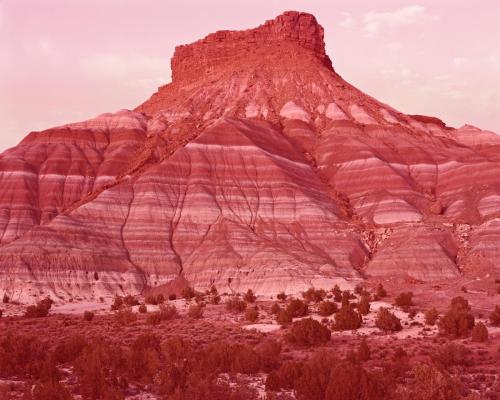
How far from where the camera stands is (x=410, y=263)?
222ft

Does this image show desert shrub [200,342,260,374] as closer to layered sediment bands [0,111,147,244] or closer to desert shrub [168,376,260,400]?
desert shrub [168,376,260,400]

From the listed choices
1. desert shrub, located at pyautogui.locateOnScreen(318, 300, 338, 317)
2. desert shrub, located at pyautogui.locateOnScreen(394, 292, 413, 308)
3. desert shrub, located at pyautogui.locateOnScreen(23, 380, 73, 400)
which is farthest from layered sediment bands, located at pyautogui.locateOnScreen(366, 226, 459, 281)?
desert shrub, located at pyautogui.locateOnScreen(23, 380, 73, 400)

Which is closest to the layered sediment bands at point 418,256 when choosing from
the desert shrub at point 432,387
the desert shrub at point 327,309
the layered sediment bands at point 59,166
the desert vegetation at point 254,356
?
the desert vegetation at point 254,356

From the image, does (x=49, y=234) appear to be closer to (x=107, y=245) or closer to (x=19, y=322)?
(x=107, y=245)

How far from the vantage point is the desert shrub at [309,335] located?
34531 mm

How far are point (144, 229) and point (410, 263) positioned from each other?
2853cm

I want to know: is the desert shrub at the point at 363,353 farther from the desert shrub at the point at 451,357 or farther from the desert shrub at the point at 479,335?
the desert shrub at the point at 479,335

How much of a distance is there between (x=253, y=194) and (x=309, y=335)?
4703 centimetres

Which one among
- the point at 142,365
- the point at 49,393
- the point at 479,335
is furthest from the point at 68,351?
the point at 479,335

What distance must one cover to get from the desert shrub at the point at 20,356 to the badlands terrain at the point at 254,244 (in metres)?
0.11

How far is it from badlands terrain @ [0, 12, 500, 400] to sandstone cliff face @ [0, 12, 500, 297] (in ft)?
0.83

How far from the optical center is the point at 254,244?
70.4 meters

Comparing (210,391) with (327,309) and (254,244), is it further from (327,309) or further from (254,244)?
(254,244)

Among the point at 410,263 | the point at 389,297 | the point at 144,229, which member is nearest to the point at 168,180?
the point at 144,229
